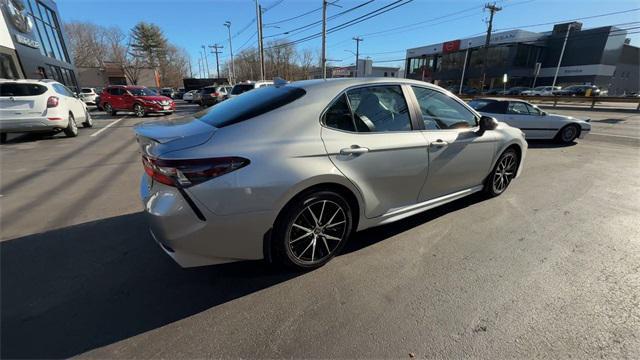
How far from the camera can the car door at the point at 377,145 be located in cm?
263

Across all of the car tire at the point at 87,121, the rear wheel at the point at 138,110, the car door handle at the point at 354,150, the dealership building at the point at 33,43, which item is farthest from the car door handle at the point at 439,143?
the dealership building at the point at 33,43

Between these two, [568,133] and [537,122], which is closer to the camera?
[537,122]

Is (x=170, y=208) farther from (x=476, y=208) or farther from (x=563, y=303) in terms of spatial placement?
(x=476, y=208)

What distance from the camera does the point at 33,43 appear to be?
69.6 ft

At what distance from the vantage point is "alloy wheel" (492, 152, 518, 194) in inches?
169

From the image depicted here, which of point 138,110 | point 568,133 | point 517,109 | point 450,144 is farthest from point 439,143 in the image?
point 138,110

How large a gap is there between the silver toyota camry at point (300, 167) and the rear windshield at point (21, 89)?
8.25 meters

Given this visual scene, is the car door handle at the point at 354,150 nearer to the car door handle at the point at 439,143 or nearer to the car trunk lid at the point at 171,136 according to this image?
the car door handle at the point at 439,143

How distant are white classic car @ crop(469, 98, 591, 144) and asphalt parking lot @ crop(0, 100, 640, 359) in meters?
5.40

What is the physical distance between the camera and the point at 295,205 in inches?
95.2

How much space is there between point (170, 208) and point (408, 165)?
2.15 m

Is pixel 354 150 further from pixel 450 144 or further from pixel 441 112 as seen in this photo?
pixel 441 112

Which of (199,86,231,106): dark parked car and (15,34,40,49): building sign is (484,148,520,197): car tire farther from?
(15,34,40,49): building sign

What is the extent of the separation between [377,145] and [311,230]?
38.4 inches
